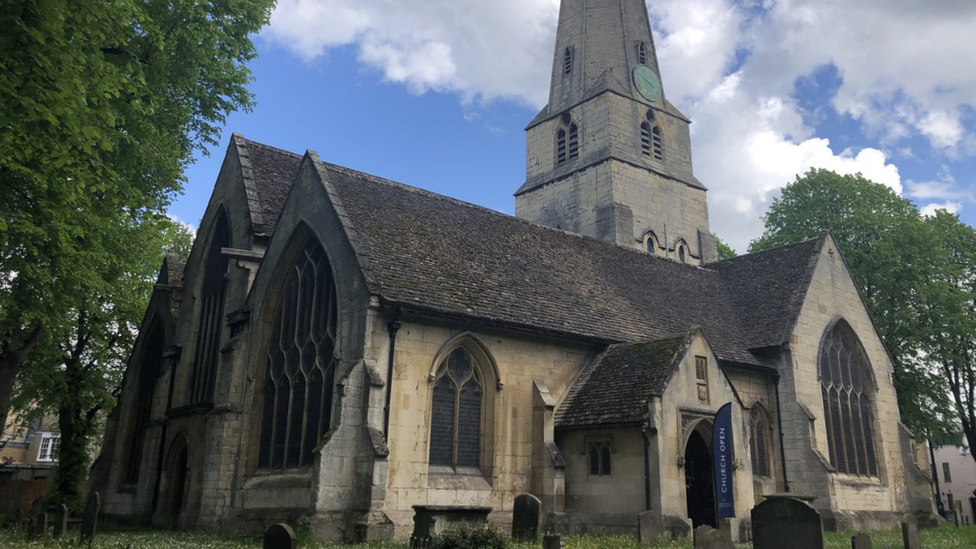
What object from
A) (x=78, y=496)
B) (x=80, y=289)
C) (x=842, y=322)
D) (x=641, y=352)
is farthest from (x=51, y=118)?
(x=842, y=322)

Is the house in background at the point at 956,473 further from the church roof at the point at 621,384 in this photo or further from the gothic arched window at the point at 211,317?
the gothic arched window at the point at 211,317

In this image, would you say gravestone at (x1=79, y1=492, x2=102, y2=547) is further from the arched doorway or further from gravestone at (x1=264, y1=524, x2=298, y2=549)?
the arched doorway

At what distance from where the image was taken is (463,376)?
20.4 m

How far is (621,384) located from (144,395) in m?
18.1

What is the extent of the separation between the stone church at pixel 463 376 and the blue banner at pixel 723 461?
0.81 metres

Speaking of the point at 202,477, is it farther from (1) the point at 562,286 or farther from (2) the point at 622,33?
(2) the point at 622,33

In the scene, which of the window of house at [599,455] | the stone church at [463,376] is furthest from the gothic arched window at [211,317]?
the window of house at [599,455]

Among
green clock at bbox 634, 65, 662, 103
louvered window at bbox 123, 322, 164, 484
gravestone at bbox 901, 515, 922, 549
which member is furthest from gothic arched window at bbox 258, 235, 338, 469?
green clock at bbox 634, 65, 662, 103

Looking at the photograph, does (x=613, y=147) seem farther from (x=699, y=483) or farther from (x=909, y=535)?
(x=909, y=535)

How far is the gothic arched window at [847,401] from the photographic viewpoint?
26.7 m

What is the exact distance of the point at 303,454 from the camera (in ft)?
63.2

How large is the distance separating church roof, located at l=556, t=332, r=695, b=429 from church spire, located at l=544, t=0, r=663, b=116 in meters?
26.7

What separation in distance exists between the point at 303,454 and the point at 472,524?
17.9 feet

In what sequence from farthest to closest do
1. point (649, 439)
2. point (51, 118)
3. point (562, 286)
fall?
point (562, 286), point (649, 439), point (51, 118)
